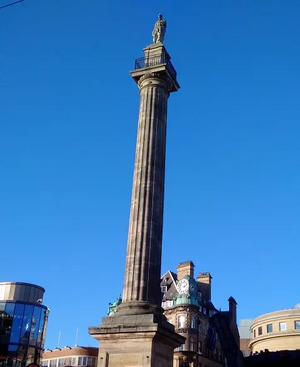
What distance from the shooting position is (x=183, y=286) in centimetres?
7331

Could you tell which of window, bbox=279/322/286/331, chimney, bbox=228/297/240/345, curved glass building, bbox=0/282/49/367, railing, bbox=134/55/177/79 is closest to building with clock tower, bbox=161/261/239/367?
chimney, bbox=228/297/240/345

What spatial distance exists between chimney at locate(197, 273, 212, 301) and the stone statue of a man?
200 ft

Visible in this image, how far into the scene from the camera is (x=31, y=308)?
61750 millimetres

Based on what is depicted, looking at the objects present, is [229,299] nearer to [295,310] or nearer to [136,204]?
[295,310]

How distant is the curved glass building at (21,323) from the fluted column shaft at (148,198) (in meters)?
42.6

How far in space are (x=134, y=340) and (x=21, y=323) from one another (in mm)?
45355

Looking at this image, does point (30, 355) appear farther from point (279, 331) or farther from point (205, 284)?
point (279, 331)

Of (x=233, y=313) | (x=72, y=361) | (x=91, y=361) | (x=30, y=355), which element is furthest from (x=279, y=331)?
(x=30, y=355)

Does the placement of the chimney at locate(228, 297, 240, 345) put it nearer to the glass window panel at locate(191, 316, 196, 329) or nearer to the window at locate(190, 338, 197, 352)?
the glass window panel at locate(191, 316, 196, 329)

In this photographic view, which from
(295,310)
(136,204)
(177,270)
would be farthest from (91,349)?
(136,204)

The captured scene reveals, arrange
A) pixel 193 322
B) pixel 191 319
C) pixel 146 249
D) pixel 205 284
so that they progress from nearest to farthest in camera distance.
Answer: pixel 146 249
pixel 191 319
pixel 193 322
pixel 205 284

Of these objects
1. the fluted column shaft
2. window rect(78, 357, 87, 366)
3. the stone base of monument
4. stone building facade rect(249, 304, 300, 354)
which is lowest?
the stone base of monument

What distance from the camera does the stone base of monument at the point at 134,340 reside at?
18.5m

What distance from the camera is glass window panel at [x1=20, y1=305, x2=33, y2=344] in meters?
59.6
